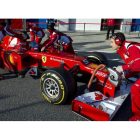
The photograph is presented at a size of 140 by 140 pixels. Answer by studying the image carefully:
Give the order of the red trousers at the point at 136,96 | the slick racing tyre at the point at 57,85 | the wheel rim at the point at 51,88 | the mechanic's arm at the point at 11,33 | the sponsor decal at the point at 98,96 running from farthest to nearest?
the mechanic's arm at the point at 11,33 < the wheel rim at the point at 51,88 < the sponsor decal at the point at 98,96 < the slick racing tyre at the point at 57,85 < the red trousers at the point at 136,96

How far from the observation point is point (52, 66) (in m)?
4.51

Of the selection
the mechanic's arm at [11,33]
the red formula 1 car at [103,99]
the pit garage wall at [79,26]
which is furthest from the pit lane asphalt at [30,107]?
the pit garage wall at [79,26]

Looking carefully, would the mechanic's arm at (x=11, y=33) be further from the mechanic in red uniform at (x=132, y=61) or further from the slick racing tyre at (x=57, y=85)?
the mechanic in red uniform at (x=132, y=61)

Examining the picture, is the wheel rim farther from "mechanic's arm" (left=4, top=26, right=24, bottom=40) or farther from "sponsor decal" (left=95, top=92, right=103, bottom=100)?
"mechanic's arm" (left=4, top=26, right=24, bottom=40)

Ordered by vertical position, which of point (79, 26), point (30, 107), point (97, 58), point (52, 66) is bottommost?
point (30, 107)

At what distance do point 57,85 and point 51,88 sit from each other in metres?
0.24

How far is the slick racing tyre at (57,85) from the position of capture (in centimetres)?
332

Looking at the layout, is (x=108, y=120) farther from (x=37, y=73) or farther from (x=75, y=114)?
(x=37, y=73)

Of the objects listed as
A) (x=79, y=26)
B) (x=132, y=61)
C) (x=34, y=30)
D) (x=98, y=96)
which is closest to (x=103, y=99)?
(x=98, y=96)

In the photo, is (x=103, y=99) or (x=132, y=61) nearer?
(x=132, y=61)

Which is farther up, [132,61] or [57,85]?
[132,61]

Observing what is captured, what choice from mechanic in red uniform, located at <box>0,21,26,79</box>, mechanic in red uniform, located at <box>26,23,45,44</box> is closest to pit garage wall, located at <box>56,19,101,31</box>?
mechanic in red uniform, located at <box>26,23,45,44</box>

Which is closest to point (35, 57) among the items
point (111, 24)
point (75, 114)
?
point (75, 114)

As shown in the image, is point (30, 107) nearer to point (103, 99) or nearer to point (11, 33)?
point (103, 99)
